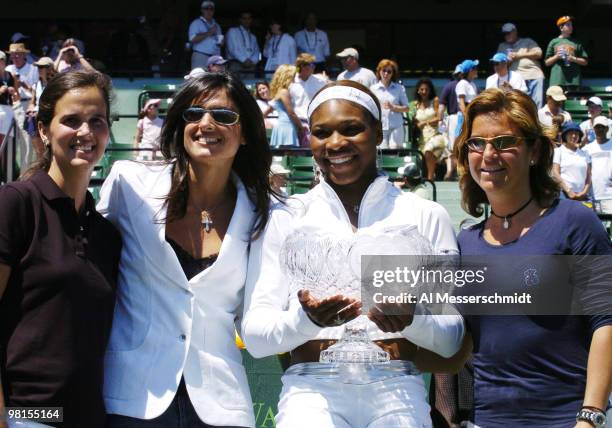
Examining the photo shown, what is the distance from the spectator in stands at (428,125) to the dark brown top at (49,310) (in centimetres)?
998

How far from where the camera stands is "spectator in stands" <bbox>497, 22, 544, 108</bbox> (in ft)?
48.1

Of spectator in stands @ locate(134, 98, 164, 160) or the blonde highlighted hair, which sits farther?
spectator in stands @ locate(134, 98, 164, 160)

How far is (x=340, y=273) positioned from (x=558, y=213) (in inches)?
29.0

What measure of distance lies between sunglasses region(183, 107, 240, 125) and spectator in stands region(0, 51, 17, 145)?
6.60m

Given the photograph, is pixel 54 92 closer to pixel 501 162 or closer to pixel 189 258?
pixel 189 258

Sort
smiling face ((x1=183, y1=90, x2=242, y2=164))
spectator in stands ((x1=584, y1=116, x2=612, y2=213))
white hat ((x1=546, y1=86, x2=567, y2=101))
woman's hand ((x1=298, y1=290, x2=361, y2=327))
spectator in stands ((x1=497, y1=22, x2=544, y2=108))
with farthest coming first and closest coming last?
spectator in stands ((x1=497, y1=22, x2=544, y2=108)) < white hat ((x1=546, y1=86, x2=567, y2=101)) < spectator in stands ((x1=584, y1=116, x2=612, y2=213)) < smiling face ((x1=183, y1=90, x2=242, y2=164)) < woman's hand ((x1=298, y1=290, x2=361, y2=327))

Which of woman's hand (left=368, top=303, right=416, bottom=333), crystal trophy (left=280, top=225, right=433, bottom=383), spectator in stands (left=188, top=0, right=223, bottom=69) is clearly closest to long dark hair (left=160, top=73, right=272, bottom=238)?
crystal trophy (left=280, top=225, right=433, bottom=383)

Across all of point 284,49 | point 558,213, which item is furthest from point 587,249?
point 284,49

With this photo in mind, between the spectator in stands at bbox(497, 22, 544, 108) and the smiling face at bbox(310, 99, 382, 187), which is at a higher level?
the spectator in stands at bbox(497, 22, 544, 108)

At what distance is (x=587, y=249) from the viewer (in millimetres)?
2992

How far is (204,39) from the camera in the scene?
618 inches

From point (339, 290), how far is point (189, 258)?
57 centimetres

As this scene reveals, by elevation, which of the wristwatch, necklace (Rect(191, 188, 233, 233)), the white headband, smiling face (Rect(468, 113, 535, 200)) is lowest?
the wristwatch

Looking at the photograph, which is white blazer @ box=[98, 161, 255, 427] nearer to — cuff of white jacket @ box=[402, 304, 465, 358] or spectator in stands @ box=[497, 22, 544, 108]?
cuff of white jacket @ box=[402, 304, 465, 358]
